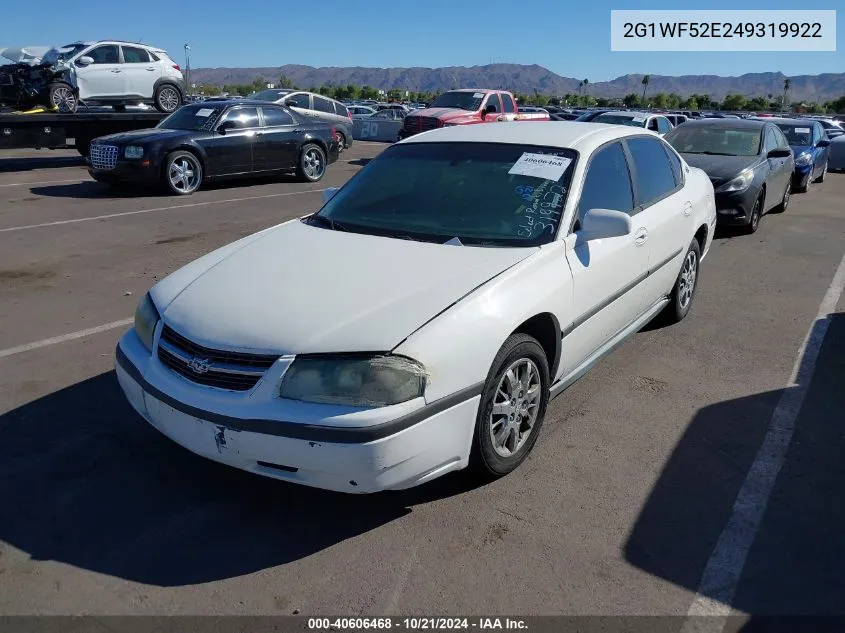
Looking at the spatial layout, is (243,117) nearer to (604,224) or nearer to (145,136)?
(145,136)

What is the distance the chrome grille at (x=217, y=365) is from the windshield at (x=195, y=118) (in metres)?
10.1

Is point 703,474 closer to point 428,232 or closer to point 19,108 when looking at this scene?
point 428,232

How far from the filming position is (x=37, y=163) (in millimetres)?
16234

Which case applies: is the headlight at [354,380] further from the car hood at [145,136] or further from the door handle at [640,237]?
the car hood at [145,136]

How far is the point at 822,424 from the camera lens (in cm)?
411

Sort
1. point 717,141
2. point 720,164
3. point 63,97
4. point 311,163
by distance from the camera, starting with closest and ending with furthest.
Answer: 1. point 720,164
2. point 717,141
3. point 311,163
4. point 63,97

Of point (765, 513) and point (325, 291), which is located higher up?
point (325, 291)

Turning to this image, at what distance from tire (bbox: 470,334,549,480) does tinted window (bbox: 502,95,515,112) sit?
1651cm

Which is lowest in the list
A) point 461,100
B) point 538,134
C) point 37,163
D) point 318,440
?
point 318,440

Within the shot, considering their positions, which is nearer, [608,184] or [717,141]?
[608,184]

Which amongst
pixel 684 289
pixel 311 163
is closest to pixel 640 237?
pixel 684 289

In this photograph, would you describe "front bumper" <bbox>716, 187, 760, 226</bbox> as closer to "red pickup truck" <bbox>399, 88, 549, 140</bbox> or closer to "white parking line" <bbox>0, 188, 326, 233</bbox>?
"white parking line" <bbox>0, 188, 326, 233</bbox>

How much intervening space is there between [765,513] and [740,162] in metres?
7.43

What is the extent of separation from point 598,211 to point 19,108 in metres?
14.4
